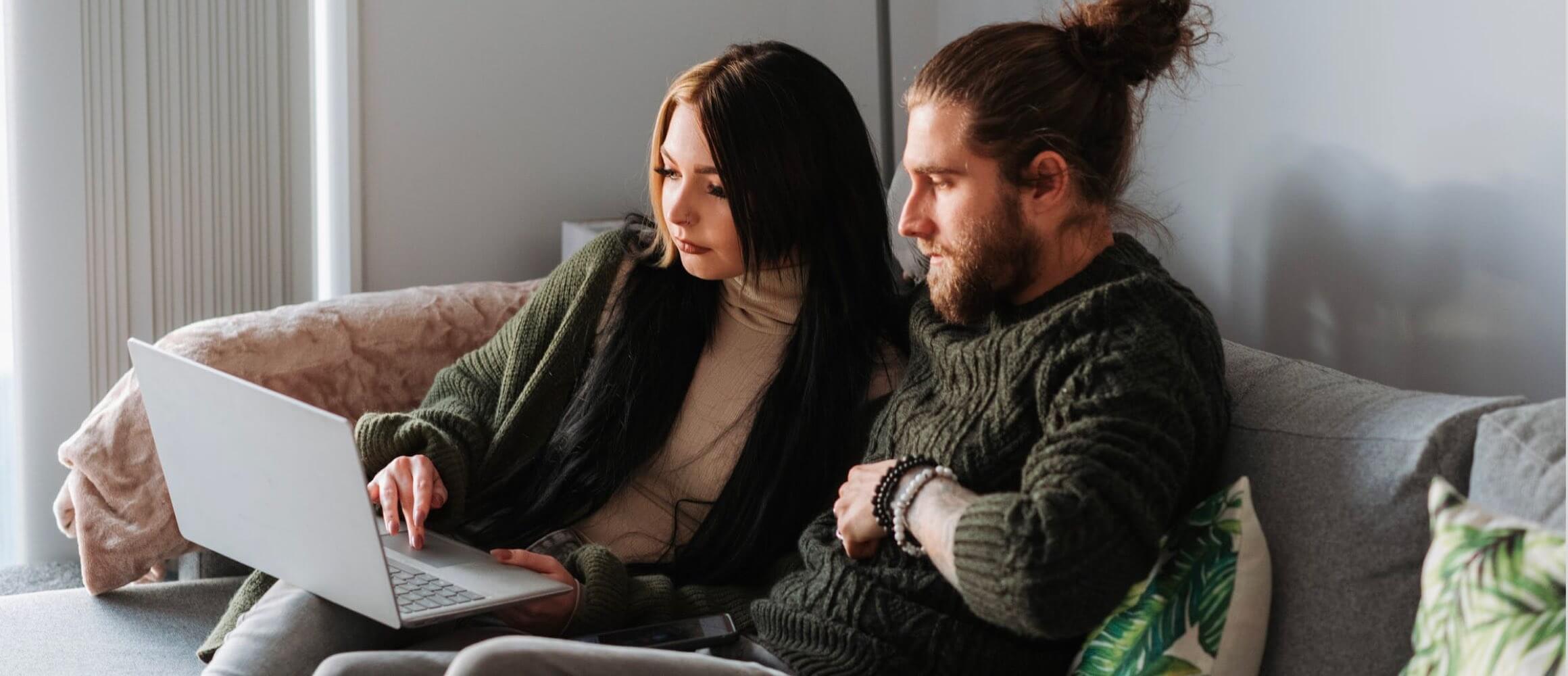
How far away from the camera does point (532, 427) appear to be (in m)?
1.73

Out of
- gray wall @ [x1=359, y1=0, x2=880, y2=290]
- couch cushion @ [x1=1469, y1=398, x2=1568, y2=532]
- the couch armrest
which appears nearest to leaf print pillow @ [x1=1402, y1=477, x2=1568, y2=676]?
couch cushion @ [x1=1469, y1=398, x2=1568, y2=532]

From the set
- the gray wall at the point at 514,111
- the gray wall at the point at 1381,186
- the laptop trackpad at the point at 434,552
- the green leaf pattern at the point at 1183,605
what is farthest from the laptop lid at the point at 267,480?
the gray wall at the point at 514,111

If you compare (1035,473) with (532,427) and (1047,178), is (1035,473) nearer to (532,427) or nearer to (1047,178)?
(1047,178)

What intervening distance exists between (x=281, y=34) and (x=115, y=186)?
1.33 ft

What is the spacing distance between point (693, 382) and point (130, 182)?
1.32 m

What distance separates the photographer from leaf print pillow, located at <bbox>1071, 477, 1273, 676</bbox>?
1.11 m

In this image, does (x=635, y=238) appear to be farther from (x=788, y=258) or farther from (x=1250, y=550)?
(x=1250, y=550)

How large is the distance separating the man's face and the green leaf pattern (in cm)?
28

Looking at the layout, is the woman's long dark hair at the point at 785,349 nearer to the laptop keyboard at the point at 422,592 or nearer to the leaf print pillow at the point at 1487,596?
the laptop keyboard at the point at 422,592

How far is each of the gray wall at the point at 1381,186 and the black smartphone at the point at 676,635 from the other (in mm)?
774

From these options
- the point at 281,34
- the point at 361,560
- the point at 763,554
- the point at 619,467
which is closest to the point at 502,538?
the point at 619,467

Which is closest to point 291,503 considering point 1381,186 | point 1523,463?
point 1523,463

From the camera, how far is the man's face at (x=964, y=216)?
1.28 meters

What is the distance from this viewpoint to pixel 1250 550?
1.12m
